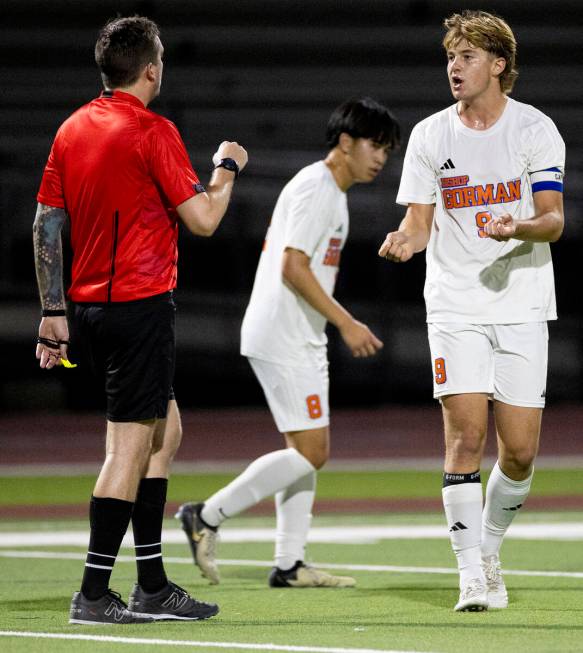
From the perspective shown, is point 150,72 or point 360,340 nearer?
point 150,72

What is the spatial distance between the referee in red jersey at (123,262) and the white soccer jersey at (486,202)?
1.01m

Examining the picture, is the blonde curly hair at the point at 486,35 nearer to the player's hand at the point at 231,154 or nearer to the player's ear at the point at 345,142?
the player's hand at the point at 231,154

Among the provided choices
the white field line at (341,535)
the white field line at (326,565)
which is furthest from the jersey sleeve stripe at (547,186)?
the white field line at (341,535)

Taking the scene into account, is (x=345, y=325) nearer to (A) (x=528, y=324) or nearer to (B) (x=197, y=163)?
(A) (x=528, y=324)

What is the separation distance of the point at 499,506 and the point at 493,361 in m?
0.69

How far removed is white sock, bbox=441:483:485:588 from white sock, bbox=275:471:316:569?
1.20 metres

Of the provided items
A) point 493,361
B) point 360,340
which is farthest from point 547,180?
point 360,340

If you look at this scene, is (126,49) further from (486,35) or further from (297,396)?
(297,396)

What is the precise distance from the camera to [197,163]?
2186 cm

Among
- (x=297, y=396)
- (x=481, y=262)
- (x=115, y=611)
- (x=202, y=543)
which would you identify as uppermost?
(x=481, y=262)

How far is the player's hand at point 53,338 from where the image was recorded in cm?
537

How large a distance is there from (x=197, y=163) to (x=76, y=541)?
13.9 meters

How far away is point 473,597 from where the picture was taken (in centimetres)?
557

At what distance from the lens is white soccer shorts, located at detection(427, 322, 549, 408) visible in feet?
18.9
